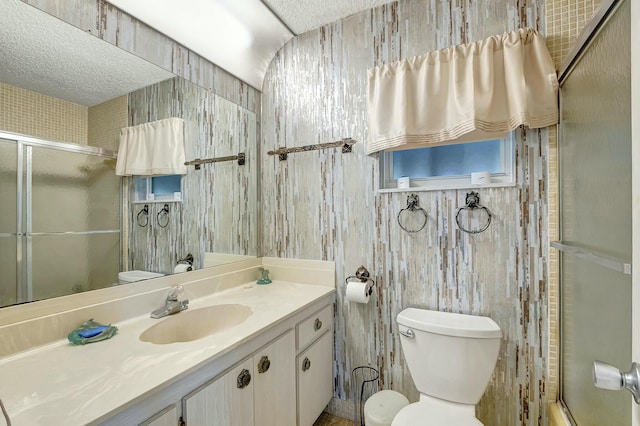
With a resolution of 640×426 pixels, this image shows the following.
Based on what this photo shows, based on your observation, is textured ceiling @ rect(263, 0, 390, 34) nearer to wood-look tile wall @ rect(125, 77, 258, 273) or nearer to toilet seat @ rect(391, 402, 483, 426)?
wood-look tile wall @ rect(125, 77, 258, 273)

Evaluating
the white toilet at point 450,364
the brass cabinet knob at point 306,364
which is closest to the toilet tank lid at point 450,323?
the white toilet at point 450,364

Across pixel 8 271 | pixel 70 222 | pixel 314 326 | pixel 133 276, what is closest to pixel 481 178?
pixel 314 326

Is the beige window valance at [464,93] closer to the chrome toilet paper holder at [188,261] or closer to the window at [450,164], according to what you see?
the window at [450,164]

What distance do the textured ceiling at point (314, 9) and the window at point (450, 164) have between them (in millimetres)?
867

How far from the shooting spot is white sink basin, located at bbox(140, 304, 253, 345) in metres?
1.24

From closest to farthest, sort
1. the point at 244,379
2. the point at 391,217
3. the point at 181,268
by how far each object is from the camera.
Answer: the point at 244,379 < the point at 181,268 < the point at 391,217

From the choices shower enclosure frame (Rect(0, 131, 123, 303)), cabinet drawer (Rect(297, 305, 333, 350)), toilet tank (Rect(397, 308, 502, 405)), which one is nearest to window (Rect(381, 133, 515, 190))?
toilet tank (Rect(397, 308, 502, 405))

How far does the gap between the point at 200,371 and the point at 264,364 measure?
337 mm

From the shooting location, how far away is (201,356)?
2.93 ft

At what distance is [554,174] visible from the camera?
4.36ft

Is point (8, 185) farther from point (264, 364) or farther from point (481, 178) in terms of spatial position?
point (481, 178)

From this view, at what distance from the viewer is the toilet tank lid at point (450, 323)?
1.25 metres

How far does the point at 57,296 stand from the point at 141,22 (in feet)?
4.18

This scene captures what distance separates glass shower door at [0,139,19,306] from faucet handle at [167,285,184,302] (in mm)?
521
